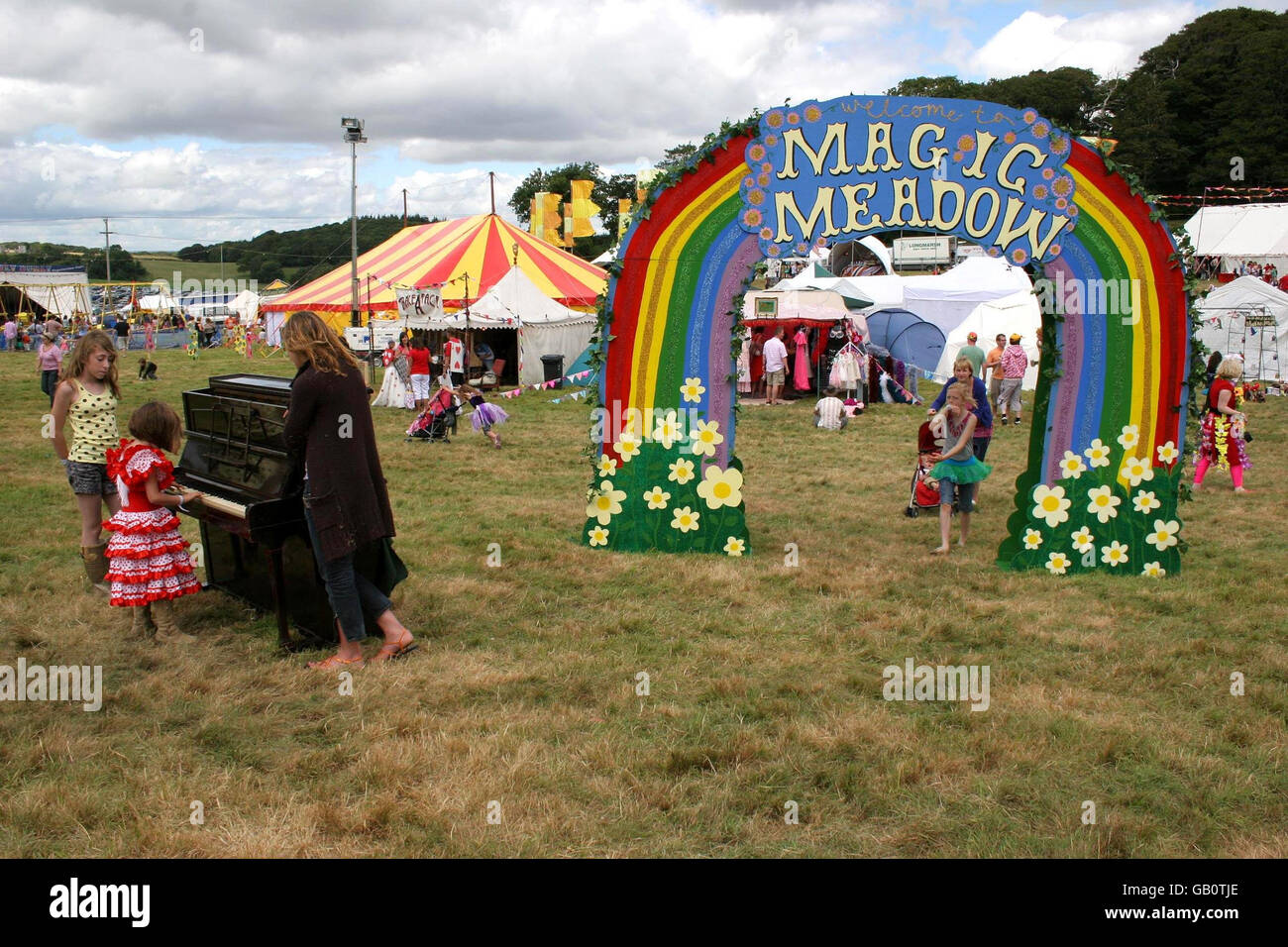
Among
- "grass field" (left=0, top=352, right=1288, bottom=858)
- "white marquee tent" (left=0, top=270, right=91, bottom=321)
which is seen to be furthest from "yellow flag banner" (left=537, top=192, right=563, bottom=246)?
"grass field" (left=0, top=352, right=1288, bottom=858)

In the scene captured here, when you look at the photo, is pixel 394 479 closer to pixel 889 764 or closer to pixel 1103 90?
pixel 889 764

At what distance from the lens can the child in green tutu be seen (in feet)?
25.4

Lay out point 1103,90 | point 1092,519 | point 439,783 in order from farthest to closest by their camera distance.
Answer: point 1103,90 → point 1092,519 → point 439,783

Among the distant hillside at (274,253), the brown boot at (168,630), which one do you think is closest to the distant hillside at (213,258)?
the distant hillside at (274,253)

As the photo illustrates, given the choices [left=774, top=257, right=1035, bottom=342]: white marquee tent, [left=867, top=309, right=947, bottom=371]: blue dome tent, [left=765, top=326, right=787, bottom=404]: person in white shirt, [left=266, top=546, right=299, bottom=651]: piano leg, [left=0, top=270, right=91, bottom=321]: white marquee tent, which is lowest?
[left=266, top=546, right=299, bottom=651]: piano leg

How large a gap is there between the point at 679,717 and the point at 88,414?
4072mm

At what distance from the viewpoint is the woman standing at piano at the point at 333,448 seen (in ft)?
16.3

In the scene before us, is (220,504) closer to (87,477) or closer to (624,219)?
(87,477)

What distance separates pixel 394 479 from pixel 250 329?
87.6 ft

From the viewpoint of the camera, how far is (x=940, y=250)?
4762 cm

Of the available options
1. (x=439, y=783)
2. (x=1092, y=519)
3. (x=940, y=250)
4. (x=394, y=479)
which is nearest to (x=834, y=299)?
(x=394, y=479)

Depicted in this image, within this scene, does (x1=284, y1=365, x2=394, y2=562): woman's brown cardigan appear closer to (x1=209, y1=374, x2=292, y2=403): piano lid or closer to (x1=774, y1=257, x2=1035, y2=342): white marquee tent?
(x1=209, y1=374, x2=292, y2=403): piano lid

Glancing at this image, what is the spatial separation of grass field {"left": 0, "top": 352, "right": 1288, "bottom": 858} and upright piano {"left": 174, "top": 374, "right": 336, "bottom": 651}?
0.88 ft

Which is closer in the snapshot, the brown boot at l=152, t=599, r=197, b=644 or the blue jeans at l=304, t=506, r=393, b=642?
the blue jeans at l=304, t=506, r=393, b=642
